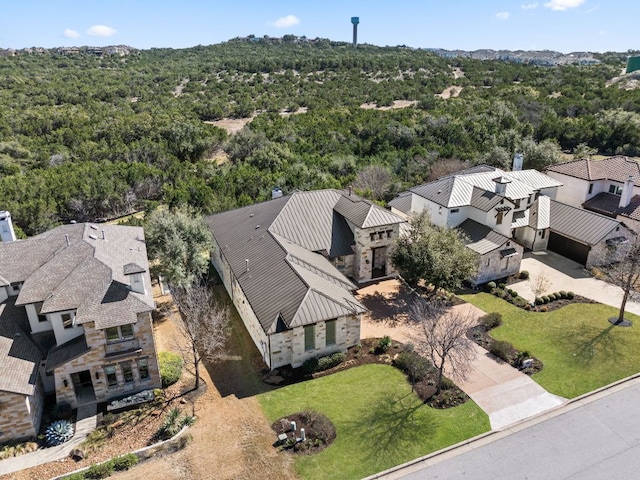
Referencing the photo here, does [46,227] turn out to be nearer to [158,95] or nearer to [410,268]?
[410,268]

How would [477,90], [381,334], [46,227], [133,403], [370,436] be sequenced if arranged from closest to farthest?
[370,436] → [133,403] → [381,334] → [46,227] → [477,90]

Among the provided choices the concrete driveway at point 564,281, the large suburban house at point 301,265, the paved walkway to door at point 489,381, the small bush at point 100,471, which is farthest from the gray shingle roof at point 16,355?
the concrete driveway at point 564,281

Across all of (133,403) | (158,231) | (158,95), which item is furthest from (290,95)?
(133,403)

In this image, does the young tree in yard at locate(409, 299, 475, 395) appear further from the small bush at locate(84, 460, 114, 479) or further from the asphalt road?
the small bush at locate(84, 460, 114, 479)

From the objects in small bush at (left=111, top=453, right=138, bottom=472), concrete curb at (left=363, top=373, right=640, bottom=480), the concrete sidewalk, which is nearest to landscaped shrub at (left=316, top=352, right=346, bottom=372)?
concrete curb at (left=363, top=373, right=640, bottom=480)

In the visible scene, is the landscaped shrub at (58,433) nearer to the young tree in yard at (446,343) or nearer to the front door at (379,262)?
the young tree in yard at (446,343)
